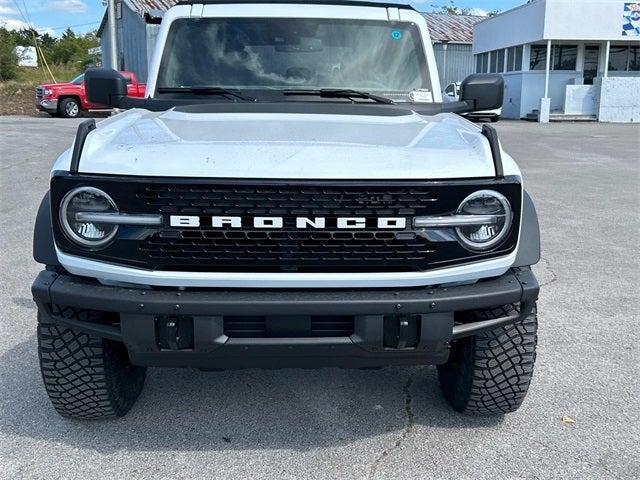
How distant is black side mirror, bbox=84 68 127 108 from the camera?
3990mm

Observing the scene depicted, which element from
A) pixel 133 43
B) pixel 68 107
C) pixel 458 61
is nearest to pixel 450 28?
pixel 458 61

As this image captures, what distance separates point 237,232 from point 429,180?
0.76 m

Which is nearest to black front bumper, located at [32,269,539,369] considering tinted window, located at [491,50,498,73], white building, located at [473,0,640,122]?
white building, located at [473,0,640,122]

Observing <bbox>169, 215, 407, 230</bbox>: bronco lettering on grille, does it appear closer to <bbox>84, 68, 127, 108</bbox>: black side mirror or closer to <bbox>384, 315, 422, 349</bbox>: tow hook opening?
<bbox>384, 315, 422, 349</bbox>: tow hook opening

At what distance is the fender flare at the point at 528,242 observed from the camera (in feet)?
9.04

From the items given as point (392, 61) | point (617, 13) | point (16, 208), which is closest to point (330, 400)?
point (392, 61)

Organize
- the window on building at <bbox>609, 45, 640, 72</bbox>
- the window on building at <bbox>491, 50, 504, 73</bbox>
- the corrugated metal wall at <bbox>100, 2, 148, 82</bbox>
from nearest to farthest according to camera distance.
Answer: the window on building at <bbox>609, 45, 640, 72</bbox>
the corrugated metal wall at <bbox>100, 2, 148, 82</bbox>
the window on building at <bbox>491, 50, 504, 73</bbox>

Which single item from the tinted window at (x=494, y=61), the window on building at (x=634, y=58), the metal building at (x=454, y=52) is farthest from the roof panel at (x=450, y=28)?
the window on building at (x=634, y=58)

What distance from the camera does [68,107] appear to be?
79.7 feet

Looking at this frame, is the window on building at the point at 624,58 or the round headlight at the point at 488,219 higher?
the window on building at the point at 624,58

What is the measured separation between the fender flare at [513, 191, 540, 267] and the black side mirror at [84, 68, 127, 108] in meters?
2.46

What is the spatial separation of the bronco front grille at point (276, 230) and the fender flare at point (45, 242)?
4.5 inches

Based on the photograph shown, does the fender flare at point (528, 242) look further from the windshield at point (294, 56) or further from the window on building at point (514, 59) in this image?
the window on building at point (514, 59)

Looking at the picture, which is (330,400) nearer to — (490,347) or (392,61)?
(490,347)
